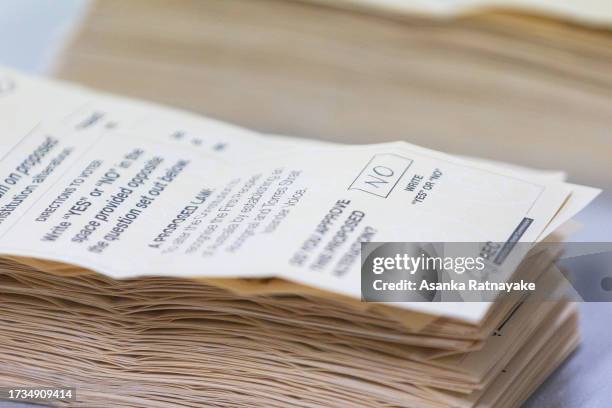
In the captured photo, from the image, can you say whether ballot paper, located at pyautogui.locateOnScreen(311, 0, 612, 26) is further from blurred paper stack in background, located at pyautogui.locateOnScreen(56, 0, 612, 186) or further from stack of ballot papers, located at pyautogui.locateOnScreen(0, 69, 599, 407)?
stack of ballot papers, located at pyautogui.locateOnScreen(0, 69, 599, 407)

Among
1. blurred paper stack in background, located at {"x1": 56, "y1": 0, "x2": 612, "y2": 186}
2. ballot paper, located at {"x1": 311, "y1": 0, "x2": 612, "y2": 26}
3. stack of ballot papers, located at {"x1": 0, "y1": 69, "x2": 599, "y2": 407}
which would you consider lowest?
stack of ballot papers, located at {"x1": 0, "y1": 69, "x2": 599, "y2": 407}

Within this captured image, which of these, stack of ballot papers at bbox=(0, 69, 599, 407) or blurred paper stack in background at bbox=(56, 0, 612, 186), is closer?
stack of ballot papers at bbox=(0, 69, 599, 407)

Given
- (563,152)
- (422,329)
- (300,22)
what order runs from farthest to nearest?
(300,22), (563,152), (422,329)

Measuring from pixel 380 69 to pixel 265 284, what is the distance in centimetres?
52

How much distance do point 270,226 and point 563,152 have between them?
0.43m

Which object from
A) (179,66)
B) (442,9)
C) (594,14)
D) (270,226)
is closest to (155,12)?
(179,66)

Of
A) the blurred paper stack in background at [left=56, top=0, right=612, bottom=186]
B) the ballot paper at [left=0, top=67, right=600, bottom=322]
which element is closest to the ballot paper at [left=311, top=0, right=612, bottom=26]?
the blurred paper stack in background at [left=56, top=0, right=612, bottom=186]

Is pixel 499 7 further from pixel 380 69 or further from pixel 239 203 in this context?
pixel 239 203

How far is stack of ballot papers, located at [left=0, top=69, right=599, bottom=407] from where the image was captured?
0.62 metres

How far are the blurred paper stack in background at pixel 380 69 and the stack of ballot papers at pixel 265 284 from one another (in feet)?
0.97

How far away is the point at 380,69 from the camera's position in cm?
109

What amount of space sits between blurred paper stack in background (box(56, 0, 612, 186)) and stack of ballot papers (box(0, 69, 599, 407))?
0.30 meters

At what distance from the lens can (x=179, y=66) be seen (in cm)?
114

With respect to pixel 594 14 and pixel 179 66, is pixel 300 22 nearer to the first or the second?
pixel 179 66
